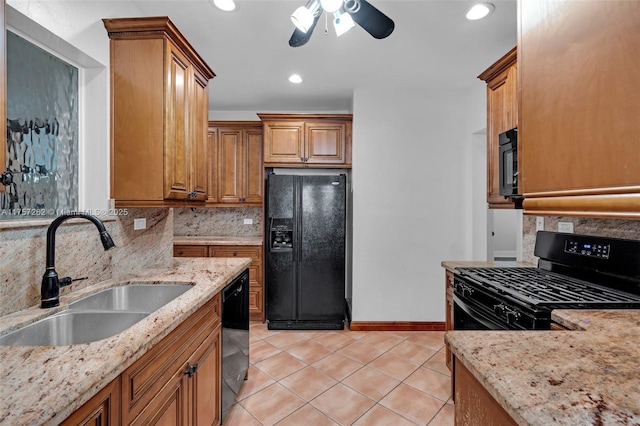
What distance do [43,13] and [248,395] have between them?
2482mm

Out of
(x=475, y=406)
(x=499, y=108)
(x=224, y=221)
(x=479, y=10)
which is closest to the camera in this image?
(x=475, y=406)

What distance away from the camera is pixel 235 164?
3.83m

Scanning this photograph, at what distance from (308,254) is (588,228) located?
2402 mm

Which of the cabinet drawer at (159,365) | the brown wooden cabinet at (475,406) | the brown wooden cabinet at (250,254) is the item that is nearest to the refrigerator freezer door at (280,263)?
the brown wooden cabinet at (250,254)

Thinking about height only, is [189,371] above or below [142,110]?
below

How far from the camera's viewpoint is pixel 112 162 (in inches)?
68.7

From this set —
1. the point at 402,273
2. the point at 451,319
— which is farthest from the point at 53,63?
the point at 402,273

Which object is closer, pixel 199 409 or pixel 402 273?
pixel 199 409

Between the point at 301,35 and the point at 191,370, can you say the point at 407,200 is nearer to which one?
the point at 301,35

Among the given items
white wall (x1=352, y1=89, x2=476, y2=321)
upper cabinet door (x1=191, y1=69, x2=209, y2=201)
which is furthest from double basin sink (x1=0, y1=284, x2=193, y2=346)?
white wall (x1=352, y1=89, x2=476, y2=321)

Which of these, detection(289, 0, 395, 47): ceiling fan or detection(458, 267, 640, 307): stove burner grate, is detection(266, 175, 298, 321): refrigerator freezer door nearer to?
detection(289, 0, 395, 47): ceiling fan

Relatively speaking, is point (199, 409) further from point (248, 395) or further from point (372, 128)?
point (372, 128)

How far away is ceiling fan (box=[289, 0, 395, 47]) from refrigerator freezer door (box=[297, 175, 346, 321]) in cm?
182

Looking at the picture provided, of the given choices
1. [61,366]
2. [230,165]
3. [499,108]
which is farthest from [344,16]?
[230,165]
